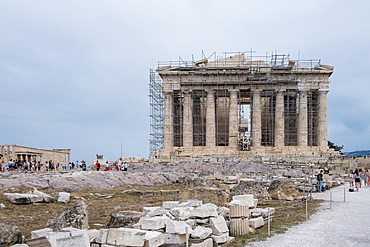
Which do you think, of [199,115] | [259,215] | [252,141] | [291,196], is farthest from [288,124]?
→ [259,215]

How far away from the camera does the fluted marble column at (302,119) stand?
3450 cm

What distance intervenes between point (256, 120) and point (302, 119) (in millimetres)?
4688

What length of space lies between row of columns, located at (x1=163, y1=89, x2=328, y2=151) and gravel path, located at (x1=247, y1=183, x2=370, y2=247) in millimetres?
23046

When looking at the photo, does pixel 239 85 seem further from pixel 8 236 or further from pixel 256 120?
pixel 8 236

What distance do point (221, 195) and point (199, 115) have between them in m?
26.9

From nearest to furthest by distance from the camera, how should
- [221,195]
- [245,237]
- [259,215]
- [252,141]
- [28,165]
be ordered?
1. [245,237]
2. [259,215]
3. [221,195]
4. [28,165]
5. [252,141]

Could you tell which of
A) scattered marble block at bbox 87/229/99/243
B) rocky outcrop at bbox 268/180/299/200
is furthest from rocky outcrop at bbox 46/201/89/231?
rocky outcrop at bbox 268/180/299/200

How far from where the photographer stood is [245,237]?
7.97 metres

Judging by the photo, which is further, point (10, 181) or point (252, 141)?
point (252, 141)

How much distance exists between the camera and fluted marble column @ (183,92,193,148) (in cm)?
3509

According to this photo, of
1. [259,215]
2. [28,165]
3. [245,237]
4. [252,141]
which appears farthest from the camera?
[252,141]

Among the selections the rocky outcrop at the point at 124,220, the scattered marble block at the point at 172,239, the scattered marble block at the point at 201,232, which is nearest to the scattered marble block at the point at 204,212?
the scattered marble block at the point at 201,232

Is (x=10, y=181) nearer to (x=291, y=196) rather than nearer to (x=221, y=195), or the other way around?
(x=221, y=195)

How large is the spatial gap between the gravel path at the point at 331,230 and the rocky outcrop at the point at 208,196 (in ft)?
8.38
